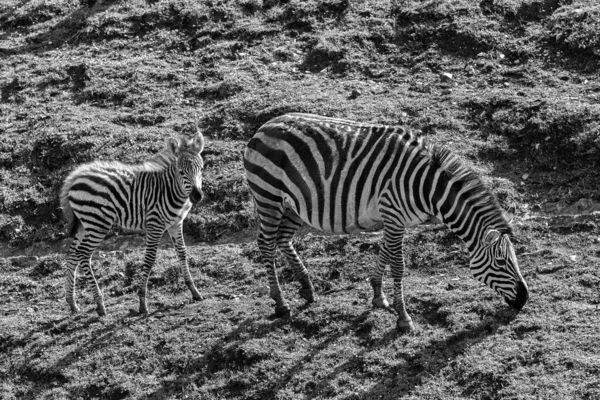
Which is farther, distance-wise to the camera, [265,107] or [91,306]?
[265,107]

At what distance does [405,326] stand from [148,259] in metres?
4.01

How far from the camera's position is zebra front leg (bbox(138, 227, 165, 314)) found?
13069 millimetres

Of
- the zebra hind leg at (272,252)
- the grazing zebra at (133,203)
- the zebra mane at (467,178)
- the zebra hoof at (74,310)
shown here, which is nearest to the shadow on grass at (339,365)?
the zebra hind leg at (272,252)

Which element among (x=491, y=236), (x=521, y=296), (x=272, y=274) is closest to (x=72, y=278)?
(x=272, y=274)

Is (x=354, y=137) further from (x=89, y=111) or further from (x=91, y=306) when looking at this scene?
(x=89, y=111)

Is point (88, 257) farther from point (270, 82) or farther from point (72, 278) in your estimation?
point (270, 82)

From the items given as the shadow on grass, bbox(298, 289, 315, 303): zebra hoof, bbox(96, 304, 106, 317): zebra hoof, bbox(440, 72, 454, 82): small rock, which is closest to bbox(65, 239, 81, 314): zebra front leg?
bbox(96, 304, 106, 317): zebra hoof

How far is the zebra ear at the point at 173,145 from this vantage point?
13.0 m

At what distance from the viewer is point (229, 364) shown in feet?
38.6

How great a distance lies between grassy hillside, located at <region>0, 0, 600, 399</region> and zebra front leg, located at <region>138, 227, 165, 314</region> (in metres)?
0.25

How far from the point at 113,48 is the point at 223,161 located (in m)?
6.00

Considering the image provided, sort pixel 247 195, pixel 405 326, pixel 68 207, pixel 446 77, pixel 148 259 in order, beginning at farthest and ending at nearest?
pixel 446 77
pixel 247 195
pixel 68 207
pixel 148 259
pixel 405 326

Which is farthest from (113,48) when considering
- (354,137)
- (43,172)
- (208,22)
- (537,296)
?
(537,296)

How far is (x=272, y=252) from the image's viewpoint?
1277 centimetres
